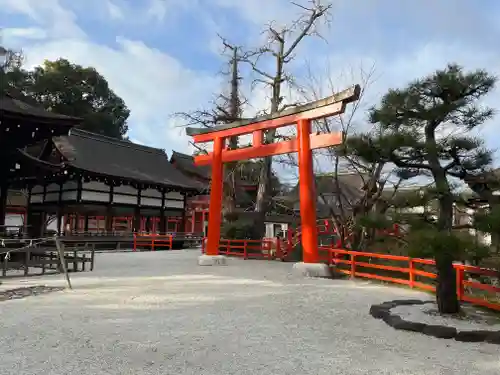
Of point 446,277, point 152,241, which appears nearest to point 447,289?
point 446,277

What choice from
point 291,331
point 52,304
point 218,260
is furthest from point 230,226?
point 291,331

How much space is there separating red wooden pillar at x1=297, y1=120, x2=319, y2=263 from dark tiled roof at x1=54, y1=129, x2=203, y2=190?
13068 millimetres

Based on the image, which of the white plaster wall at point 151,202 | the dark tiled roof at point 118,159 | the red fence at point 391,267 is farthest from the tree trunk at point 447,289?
the white plaster wall at point 151,202

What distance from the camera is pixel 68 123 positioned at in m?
13.2

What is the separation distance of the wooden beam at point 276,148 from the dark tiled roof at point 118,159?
9.63 meters

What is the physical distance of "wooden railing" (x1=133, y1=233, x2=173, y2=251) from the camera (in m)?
23.6

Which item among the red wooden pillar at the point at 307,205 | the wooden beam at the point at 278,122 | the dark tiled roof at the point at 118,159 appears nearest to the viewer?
the wooden beam at the point at 278,122

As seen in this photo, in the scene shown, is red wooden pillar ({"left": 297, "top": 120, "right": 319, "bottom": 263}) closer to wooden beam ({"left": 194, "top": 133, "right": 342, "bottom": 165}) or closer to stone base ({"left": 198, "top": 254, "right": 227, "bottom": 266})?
wooden beam ({"left": 194, "top": 133, "right": 342, "bottom": 165})

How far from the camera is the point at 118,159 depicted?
2647cm

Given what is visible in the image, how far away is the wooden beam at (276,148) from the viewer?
11445 millimetres

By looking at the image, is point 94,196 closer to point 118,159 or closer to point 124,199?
point 124,199

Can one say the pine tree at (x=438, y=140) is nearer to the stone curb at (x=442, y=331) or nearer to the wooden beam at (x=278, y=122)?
the stone curb at (x=442, y=331)

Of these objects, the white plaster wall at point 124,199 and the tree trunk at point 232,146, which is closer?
the tree trunk at point 232,146

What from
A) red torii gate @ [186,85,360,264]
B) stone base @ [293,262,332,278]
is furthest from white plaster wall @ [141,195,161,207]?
stone base @ [293,262,332,278]
